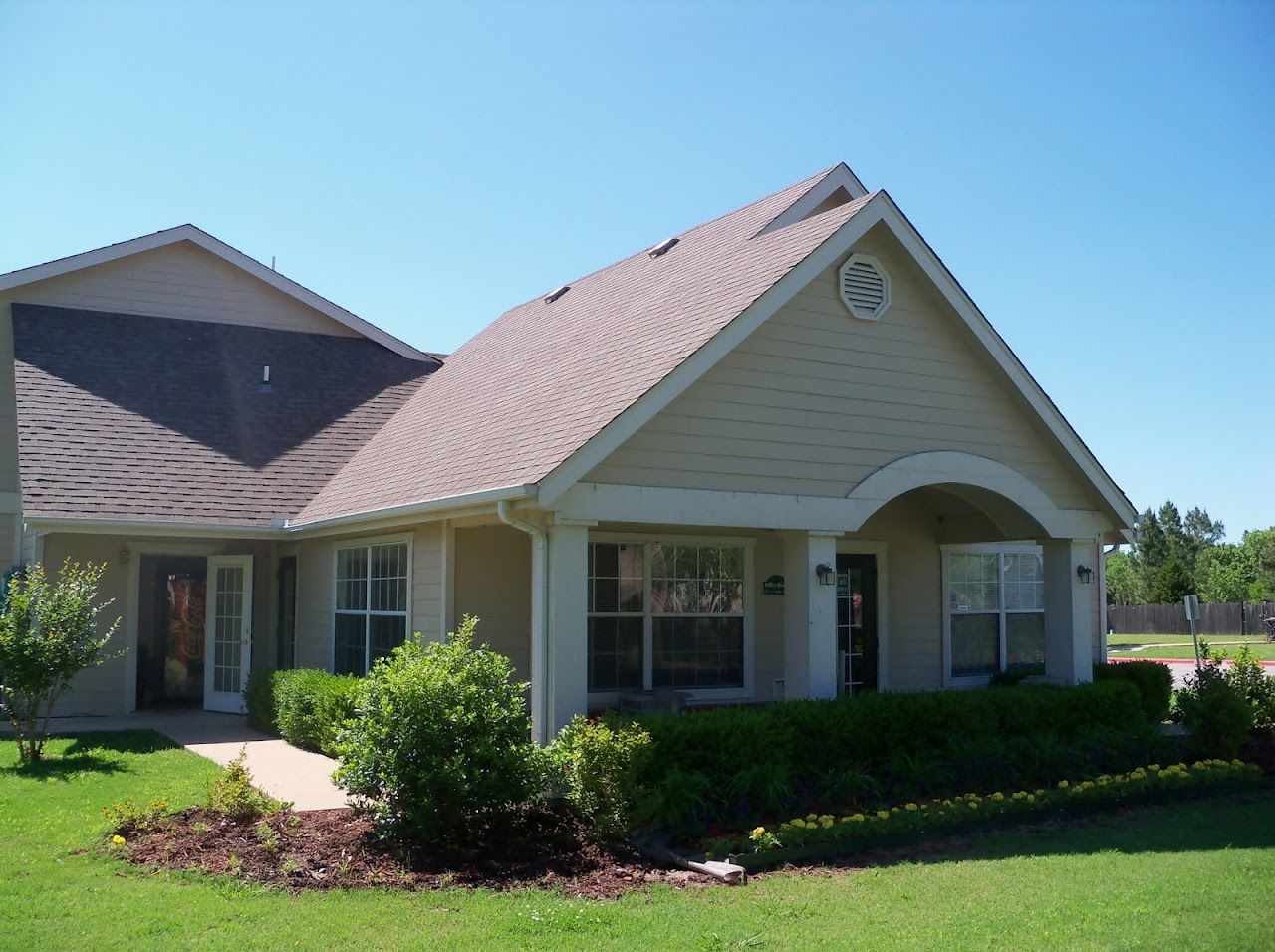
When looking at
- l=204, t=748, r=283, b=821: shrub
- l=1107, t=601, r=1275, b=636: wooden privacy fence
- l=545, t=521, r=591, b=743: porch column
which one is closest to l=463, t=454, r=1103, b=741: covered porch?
l=545, t=521, r=591, b=743: porch column

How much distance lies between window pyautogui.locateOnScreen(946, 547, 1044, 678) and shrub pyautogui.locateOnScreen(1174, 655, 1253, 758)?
3718 mm

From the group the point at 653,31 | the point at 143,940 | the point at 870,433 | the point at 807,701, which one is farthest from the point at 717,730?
the point at 653,31

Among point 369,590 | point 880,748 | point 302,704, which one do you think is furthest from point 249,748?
point 880,748

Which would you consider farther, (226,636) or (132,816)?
(226,636)

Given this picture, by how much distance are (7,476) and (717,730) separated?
12.4 meters

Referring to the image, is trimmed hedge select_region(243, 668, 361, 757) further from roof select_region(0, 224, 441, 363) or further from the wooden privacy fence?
the wooden privacy fence

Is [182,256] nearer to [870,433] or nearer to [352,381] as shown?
[352,381]

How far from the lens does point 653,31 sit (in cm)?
1288

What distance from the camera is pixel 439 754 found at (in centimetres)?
848

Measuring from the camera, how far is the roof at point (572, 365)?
10775mm

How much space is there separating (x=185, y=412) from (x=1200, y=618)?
47.9 metres

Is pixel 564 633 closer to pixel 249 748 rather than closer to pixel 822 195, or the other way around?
pixel 249 748

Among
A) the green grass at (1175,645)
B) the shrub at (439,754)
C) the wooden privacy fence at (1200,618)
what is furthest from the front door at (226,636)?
the wooden privacy fence at (1200,618)

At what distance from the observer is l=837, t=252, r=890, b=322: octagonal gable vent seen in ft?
38.3
